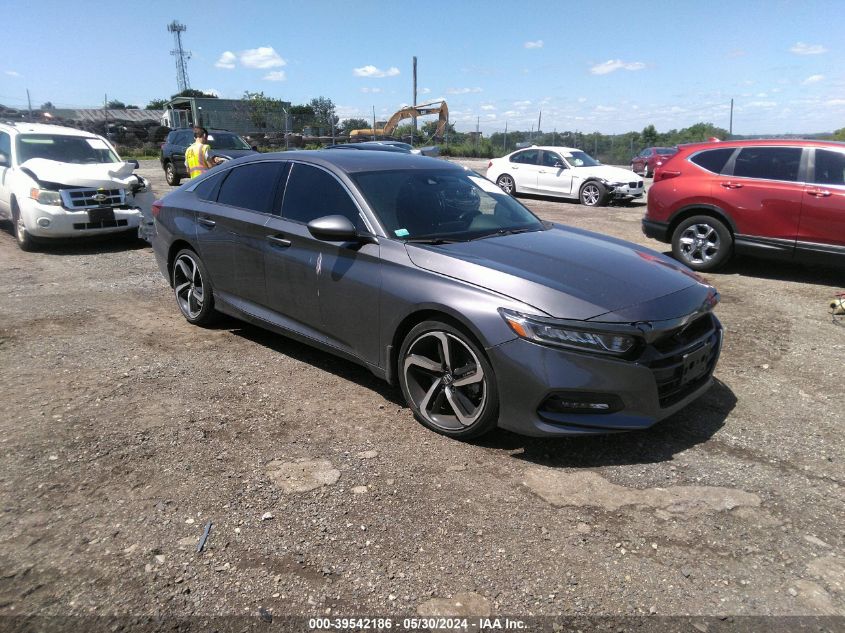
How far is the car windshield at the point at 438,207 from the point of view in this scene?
3973 mm

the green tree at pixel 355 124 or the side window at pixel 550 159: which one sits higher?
the green tree at pixel 355 124

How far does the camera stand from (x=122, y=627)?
2.20m

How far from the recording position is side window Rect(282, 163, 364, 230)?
4117 millimetres

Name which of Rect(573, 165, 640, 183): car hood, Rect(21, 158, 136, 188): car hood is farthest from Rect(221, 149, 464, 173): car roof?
Rect(573, 165, 640, 183): car hood

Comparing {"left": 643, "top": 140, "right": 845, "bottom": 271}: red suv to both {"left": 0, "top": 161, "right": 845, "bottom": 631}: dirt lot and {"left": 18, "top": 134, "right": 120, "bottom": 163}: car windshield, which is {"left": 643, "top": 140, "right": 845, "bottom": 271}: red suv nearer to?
{"left": 0, "top": 161, "right": 845, "bottom": 631}: dirt lot

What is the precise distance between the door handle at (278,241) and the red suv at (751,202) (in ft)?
19.5

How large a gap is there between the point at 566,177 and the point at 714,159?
7.90 m

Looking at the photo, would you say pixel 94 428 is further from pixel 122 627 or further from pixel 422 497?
pixel 422 497

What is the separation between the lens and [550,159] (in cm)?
1620

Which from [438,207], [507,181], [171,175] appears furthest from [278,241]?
[171,175]

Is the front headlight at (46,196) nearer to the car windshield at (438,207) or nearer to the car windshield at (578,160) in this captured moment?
the car windshield at (438,207)

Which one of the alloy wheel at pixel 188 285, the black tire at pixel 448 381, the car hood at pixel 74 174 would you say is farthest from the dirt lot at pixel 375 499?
the car hood at pixel 74 174

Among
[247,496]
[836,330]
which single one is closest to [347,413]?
[247,496]

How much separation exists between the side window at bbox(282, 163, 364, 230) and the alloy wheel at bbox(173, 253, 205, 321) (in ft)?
4.58
